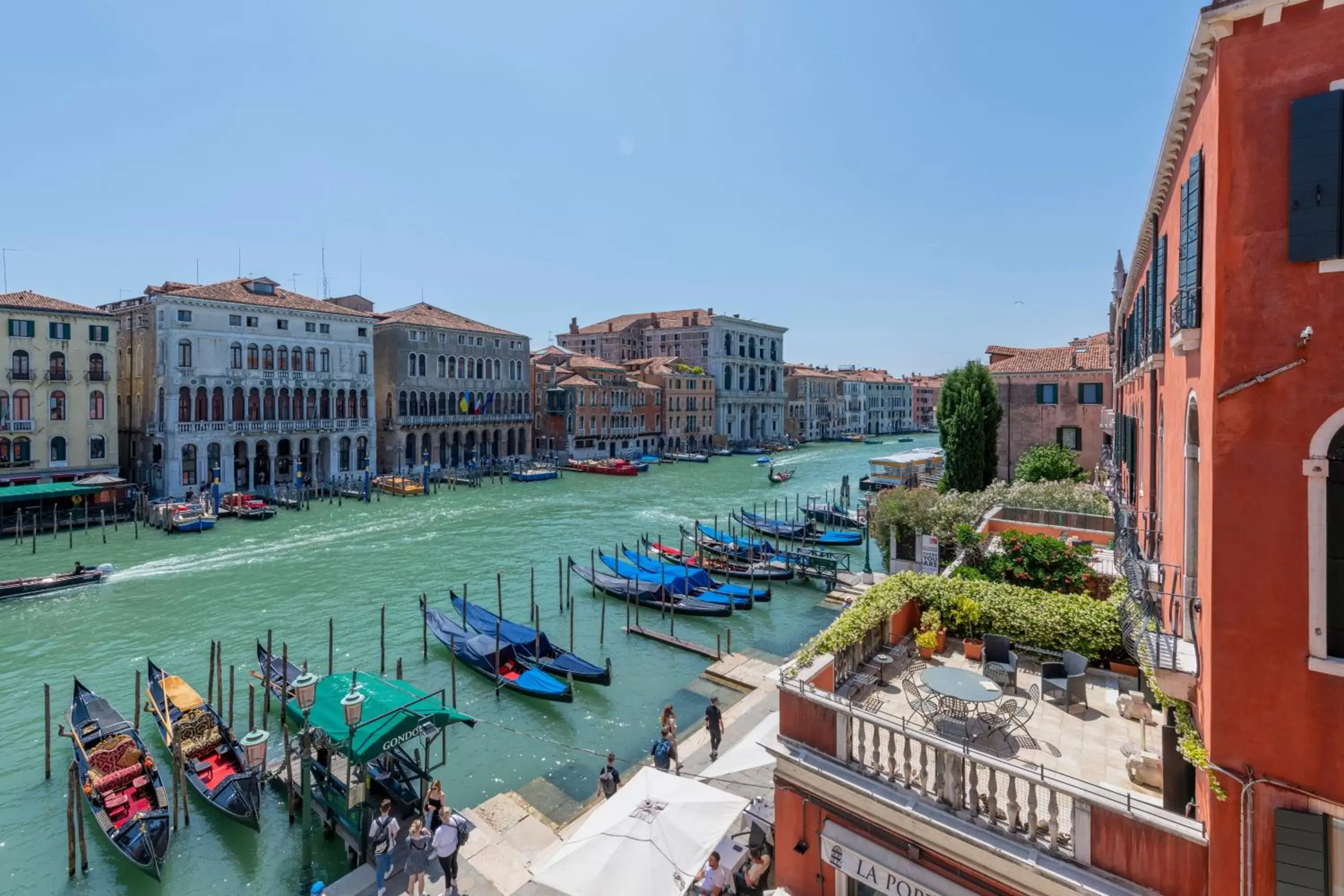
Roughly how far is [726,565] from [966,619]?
47.0 feet

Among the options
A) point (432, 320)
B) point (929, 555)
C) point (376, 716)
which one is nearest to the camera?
point (376, 716)

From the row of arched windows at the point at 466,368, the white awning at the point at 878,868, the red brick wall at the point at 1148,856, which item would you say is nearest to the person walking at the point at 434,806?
the white awning at the point at 878,868

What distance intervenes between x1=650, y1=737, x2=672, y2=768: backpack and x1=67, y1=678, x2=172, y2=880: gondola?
649 cm

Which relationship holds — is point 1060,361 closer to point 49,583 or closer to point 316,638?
point 316,638

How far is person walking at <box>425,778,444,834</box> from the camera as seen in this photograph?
8508 mm

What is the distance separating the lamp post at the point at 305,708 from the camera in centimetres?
796

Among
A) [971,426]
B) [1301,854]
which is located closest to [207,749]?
[1301,854]

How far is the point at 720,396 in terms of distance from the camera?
74438 millimetres

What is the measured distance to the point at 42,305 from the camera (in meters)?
30.4

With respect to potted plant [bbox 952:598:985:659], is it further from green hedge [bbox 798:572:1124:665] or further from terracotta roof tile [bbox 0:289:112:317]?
terracotta roof tile [bbox 0:289:112:317]

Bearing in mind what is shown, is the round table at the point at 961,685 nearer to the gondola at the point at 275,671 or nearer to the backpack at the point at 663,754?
the backpack at the point at 663,754

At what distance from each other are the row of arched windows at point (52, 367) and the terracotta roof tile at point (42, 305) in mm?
1782

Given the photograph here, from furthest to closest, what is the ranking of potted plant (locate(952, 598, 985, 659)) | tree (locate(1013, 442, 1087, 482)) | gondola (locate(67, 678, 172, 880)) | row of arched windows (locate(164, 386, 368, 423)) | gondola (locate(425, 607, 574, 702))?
row of arched windows (locate(164, 386, 368, 423)) < tree (locate(1013, 442, 1087, 482)) < gondola (locate(425, 607, 574, 702)) < gondola (locate(67, 678, 172, 880)) < potted plant (locate(952, 598, 985, 659))

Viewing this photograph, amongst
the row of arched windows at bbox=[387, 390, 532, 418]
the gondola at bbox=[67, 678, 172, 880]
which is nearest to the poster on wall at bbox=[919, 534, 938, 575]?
the gondola at bbox=[67, 678, 172, 880]
